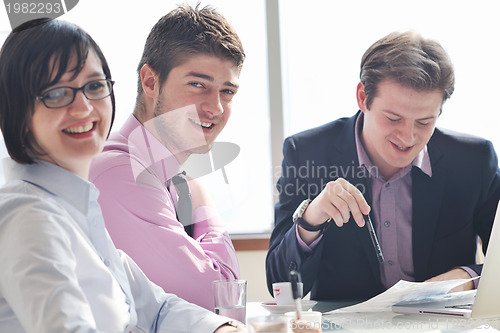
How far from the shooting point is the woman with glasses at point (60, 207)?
75 centimetres

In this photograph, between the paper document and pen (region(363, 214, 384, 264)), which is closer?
the paper document

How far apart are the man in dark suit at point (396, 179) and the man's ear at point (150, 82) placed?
20.4 inches

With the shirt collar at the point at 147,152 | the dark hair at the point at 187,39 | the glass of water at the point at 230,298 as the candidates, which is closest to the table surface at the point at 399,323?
the glass of water at the point at 230,298

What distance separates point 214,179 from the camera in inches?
88.5

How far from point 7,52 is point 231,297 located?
61 centimetres

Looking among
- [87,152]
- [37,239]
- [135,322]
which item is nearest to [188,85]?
[87,152]

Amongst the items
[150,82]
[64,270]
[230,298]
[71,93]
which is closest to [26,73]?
[71,93]

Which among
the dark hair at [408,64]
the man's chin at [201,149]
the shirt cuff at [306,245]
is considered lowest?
the shirt cuff at [306,245]

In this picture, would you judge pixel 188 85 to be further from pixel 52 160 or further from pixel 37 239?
pixel 37 239

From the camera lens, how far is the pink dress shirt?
1.43 meters

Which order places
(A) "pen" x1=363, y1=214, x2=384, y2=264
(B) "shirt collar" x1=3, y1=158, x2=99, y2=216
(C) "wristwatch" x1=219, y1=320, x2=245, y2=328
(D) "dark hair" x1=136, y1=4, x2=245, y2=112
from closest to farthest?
(B) "shirt collar" x1=3, y1=158, x2=99, y2=216 < (C) "wristwatch" x1=219, y1=320, x2=245, y2=328 < (D) "dark hair" x1=136, y1=4, x2=245, y2=112 < (A) "pen" x1=363, y1=214, x2=384, y2=264

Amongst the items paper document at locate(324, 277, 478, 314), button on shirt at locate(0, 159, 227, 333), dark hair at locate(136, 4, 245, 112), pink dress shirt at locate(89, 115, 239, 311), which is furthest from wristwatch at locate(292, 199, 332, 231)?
button on shirt at locate(0, 159, 227, 333)

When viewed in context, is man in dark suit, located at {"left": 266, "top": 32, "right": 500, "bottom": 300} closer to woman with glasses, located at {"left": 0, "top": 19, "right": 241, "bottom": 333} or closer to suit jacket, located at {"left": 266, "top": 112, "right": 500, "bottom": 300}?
suit jacket, located at {"left": 266, "top": 112, "right": 500, "bottom": 300}

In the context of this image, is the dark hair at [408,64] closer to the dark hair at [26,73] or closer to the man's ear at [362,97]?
the man's ear at [362,97]
